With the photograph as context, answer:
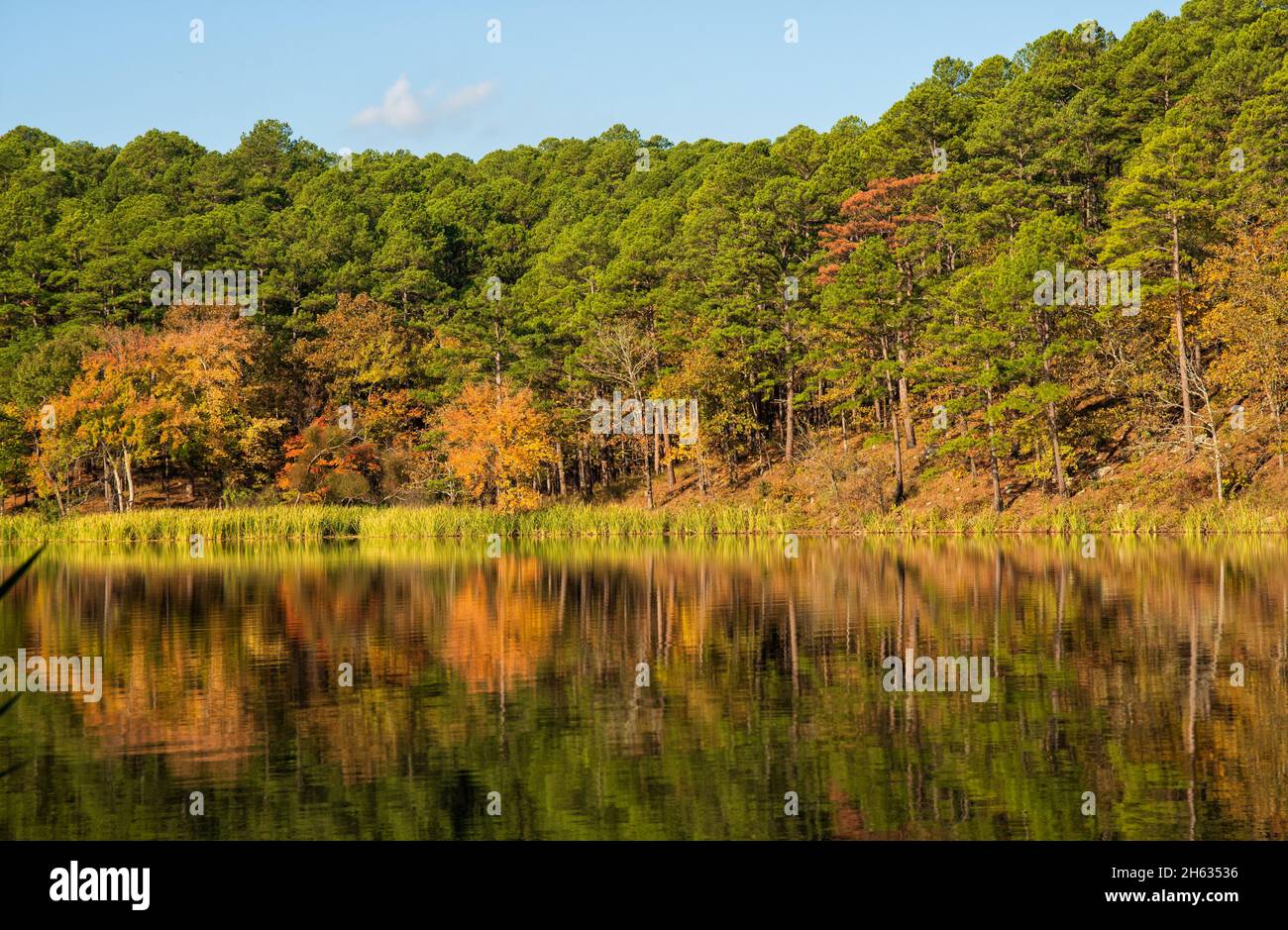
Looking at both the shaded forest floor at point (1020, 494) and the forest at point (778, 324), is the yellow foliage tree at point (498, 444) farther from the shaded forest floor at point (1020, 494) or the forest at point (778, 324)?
the shaded forest floor at point (1020, 494)

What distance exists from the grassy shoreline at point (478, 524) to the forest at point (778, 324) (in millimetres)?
2705

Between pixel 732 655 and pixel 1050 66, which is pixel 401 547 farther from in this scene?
pixel 1050 66

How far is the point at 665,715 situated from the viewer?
17734 mm

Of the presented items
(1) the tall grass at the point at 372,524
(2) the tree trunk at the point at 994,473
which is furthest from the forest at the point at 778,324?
(1) the tall grass at the point at 372,524

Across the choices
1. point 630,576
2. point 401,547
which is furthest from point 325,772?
point 401,547

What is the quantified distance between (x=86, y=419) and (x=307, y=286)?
28.9 m

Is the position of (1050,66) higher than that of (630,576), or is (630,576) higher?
(1050,66)

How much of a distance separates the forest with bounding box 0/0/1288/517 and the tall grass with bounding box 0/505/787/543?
162 inches

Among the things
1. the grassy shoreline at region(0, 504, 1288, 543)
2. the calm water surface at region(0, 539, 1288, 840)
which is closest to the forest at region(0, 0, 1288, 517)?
the grassy shoreline at region(0, 504, 1288, 543)

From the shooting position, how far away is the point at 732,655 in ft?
75.3

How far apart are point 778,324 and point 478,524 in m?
22.1

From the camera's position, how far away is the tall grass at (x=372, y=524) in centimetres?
6147

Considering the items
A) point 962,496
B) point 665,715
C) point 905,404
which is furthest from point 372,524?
point 665,715
